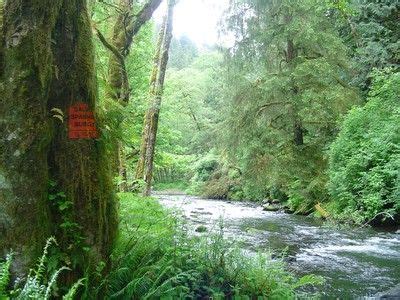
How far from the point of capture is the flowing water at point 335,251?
7.46 metres

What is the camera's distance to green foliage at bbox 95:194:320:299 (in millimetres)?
3852

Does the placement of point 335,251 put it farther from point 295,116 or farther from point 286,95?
point 286,95

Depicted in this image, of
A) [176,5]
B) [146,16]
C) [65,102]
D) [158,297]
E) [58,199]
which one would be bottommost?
[158,297]

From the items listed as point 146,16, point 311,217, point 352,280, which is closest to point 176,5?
point 146,16

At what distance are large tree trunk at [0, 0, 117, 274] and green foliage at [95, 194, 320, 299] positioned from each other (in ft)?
1.38

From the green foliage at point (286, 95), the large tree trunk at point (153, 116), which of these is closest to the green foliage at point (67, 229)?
the large tree trunk at point (153, 116)

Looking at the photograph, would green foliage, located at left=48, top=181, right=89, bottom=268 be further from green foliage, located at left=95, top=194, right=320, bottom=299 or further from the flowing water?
the flowing water

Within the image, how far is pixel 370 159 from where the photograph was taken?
1546cm

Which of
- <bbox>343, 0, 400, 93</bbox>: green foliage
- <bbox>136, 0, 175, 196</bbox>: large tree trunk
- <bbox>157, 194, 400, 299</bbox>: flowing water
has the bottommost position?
<bbox>157, 194, 400, 299</bbox>: flowing water

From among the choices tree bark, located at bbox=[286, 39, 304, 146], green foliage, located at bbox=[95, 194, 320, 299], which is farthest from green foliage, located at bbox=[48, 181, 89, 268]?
tree bark, located at bbox=[286, 39, 304, 146]

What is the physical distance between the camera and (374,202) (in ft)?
47.0

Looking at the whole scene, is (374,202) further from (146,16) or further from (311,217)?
(146,16)

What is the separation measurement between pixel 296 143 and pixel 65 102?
61.0 feet

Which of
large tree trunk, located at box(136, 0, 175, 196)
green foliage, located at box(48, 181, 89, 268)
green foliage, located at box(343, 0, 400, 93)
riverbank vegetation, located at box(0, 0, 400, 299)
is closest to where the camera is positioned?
riverbank vegetation, located at box(0, 0, 400, 299)
